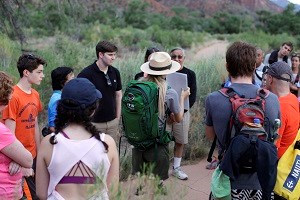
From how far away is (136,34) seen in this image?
28.2 metres

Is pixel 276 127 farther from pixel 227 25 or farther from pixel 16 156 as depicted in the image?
pixel 227 25

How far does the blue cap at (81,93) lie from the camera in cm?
267

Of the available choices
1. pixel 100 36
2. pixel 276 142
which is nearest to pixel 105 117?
pixel 276 142

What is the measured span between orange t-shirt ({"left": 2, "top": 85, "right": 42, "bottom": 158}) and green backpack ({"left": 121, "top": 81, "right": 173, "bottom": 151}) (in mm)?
871

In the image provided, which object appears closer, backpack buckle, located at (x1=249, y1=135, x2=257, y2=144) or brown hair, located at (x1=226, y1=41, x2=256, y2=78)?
backpack buckle, located at (x1=249, y1=135, x2=257, y2=144)

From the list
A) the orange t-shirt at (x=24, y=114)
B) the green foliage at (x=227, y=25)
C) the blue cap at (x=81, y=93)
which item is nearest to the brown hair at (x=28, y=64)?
the orange t-shirt at (x=24, y=114)

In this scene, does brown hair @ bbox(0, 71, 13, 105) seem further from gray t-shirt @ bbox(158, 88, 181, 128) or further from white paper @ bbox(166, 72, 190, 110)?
white paper @ bbox(166, 72, 190, 110)

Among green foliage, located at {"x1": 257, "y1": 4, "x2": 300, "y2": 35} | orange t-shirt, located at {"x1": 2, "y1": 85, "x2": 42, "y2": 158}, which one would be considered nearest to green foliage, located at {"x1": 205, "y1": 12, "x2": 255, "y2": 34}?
green foliage, located at {"x1": 257, "y1": 4, "x2": 300, "y2": 35}

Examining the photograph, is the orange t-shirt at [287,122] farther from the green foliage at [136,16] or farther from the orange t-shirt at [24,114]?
the green foliage at [136,16]

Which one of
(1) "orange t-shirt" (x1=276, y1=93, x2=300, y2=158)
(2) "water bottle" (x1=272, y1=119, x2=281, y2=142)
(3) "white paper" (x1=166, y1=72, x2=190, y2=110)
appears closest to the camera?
(2) "water bottle" (x1=272, y1=119, x2=281, y2=142)

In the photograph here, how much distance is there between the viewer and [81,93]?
8.80 feet

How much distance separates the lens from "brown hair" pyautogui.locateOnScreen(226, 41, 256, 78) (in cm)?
320

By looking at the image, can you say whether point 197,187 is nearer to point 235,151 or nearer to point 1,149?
point 235,151

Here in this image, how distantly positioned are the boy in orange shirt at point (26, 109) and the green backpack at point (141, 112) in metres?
0.88
